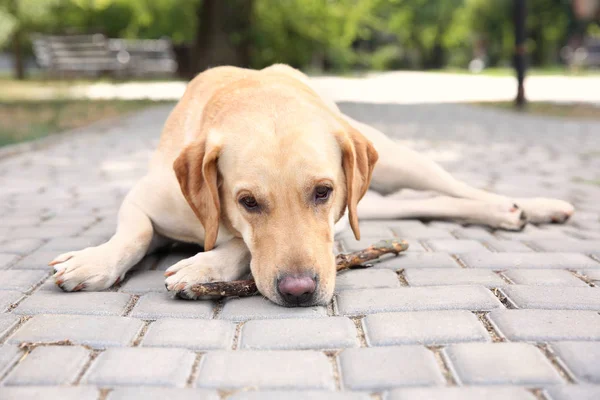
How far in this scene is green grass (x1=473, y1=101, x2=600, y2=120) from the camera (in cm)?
1267

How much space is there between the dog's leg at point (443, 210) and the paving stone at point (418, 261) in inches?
33.4

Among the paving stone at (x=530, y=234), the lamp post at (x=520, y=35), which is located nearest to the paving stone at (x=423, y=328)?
the paving stone at (x=530, y=234)

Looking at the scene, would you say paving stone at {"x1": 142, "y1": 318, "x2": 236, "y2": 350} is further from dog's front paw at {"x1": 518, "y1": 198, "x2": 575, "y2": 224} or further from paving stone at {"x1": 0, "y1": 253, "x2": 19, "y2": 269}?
Answer: dog's front paw at {"x1": 518, "y1": 198, "x2": 575, "y2": 224}

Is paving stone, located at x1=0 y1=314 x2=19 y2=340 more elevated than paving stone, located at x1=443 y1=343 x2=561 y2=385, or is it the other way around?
paving stone, located at x1=0 y1=314 x2=19 y2=340

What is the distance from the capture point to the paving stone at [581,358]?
7.37ft

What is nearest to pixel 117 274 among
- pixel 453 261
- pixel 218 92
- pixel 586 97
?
pixel 218 92

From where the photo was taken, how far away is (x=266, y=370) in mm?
2332

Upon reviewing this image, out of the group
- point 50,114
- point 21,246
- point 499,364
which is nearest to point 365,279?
point 499,364

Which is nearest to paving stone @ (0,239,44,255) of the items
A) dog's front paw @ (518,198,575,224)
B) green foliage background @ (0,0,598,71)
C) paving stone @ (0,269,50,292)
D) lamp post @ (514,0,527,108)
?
paving stone @ (0,269,50,292)

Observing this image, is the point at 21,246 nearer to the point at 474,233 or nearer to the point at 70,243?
the point at 70,243

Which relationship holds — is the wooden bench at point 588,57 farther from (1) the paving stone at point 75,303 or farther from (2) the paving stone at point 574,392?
(2) the paving stone at point 574,392

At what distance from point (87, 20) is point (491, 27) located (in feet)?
89.7

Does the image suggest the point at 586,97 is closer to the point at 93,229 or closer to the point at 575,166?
the point at 575,166

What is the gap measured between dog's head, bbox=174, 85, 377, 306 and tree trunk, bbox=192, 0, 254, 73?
15.8 m
